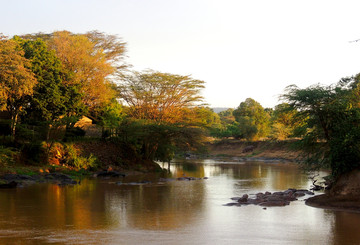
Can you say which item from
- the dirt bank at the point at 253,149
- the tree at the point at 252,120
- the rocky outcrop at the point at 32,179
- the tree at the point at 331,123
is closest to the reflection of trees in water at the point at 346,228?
the tree at the point at 331,123

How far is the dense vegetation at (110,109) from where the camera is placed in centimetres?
1662

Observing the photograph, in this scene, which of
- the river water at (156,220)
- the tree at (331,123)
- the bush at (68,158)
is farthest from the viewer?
the bush at (68,158)

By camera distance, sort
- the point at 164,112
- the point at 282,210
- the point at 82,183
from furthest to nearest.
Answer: the point at 164,112 → the point at 82,183 → the point at 282,210

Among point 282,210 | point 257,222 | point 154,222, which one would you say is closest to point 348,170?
point 282,210

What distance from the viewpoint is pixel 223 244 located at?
9148 mm

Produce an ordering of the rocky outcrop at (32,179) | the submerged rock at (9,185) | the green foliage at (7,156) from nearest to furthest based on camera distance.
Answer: the submerged rock at (9,185) → the rocky outcrop at (32,179) → the green foliage at (7,156)

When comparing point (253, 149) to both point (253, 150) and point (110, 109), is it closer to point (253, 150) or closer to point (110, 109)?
point (253, 150)

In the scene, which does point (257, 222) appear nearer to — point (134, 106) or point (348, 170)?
point (348, 170)

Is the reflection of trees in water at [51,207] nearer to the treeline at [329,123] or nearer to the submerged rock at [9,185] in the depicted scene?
the submerged rock at [9,185]

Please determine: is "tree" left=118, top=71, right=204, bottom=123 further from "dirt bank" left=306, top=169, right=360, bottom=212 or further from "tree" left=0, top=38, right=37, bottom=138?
"dirt bank" left=306, top=169, right=360, bottom=212

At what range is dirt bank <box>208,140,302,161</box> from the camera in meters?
56.7

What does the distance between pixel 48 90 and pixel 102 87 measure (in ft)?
20.4

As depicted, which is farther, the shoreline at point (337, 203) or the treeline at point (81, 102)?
the treeline at point (81, 102)

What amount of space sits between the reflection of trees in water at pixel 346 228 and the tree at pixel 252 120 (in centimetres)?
5641
